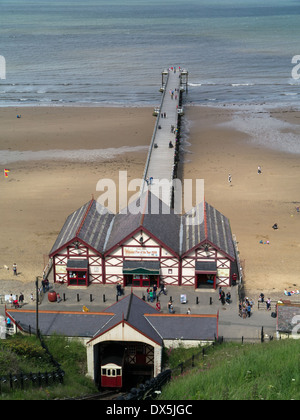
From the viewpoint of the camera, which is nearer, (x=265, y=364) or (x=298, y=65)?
(x=265, y=364)

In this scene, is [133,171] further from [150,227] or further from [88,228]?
[150,227]

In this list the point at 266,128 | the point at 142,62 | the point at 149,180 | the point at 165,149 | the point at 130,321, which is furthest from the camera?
the point at 142,62

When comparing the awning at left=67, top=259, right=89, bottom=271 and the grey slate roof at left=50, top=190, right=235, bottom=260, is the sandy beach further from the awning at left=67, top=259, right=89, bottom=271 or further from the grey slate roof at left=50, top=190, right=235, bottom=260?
the awning at left=67, top=259, right=89, bottom=271

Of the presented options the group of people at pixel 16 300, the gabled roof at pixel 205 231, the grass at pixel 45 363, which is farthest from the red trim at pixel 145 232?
the grass at pixel 45 363

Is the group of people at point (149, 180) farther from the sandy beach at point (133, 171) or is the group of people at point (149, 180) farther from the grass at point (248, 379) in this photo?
the grass at point (248, 379)

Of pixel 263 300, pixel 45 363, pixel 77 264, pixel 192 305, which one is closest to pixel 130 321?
pixel 45 363
